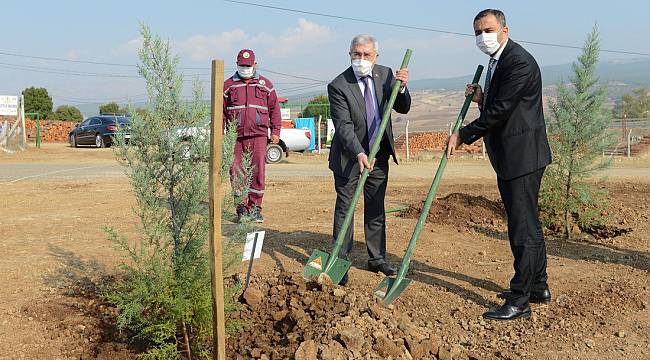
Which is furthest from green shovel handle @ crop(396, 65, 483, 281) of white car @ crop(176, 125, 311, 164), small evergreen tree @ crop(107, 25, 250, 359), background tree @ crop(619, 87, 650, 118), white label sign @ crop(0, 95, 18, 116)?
background tree @ crop(619, 87, 650, 118)

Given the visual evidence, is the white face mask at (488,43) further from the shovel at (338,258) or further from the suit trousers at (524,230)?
the suit trousers at (524,230)

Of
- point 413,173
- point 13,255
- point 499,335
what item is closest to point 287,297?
point 499,335

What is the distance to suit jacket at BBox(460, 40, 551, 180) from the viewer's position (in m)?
4.45

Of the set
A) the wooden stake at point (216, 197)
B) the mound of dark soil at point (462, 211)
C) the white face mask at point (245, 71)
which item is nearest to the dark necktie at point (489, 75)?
the wooden stake at point (216, 197)

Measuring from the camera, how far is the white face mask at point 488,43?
4547 millimetres

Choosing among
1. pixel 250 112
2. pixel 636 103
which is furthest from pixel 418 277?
pixel 636 103

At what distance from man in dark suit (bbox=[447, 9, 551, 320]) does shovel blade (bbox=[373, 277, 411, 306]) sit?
606mm

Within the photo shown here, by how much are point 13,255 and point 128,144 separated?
10.0 feet

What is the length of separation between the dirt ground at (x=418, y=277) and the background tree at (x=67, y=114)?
44875mm

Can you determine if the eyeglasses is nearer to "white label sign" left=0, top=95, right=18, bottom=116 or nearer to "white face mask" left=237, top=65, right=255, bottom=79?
"white face mask" left=237, top=65, right=255, bottom=79

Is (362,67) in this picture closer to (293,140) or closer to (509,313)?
(509,313)

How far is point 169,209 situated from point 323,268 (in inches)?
51.8

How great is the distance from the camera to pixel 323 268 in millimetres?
4984

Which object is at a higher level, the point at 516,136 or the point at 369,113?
the point at 369,113
